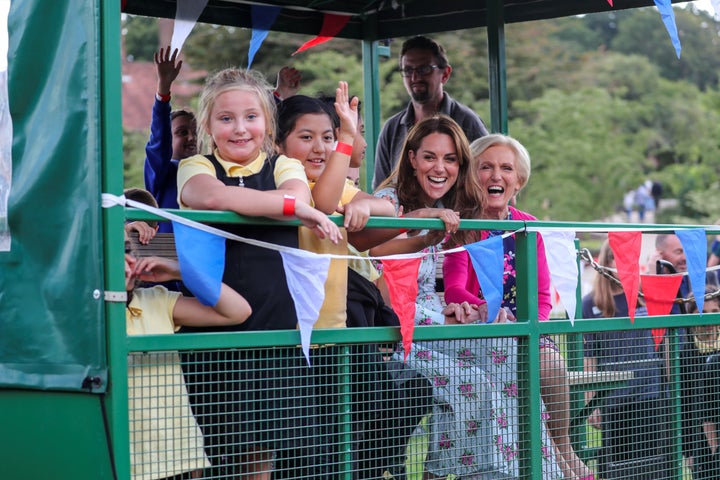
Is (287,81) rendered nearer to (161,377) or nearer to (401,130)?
(401,130)

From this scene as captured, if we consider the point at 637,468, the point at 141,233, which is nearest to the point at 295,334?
the point at 141,233

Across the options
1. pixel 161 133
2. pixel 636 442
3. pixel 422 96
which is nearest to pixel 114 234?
pixel 161 133

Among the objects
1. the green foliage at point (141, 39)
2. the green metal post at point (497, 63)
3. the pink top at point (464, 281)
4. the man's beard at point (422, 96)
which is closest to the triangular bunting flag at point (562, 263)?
the pink top at point (464, 281)

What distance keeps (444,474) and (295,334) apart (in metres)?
1.08

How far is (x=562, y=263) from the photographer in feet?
15.8

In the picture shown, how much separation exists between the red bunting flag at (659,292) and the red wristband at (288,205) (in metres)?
2.29

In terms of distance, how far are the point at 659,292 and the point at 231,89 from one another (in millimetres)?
2550

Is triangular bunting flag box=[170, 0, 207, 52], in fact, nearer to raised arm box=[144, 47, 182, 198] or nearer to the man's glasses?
raised arm box=[144, 47, 182, 198]

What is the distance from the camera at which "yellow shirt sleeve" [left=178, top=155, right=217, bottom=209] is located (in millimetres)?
4086

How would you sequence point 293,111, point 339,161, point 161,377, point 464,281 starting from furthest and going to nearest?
point 464,281 < point 293,111 < point 339,161 < point 161,377

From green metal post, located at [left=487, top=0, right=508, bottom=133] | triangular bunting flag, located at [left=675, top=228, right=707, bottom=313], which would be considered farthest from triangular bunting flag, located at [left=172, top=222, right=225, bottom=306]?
green metal post, located at [left=487, top=0, right=508, bottom=133]

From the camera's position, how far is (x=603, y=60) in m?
41.3

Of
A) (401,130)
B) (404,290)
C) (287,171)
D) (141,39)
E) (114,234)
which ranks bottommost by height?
(404,290)

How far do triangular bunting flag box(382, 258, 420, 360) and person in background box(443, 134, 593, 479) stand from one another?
68 centimetres
